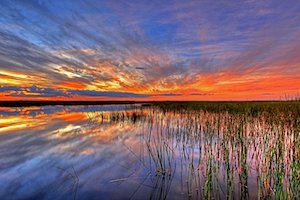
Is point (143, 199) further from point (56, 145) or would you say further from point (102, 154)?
point (56, 145)

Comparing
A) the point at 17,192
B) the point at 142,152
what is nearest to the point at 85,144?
the point at 142,152

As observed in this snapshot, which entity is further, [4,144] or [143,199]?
[4,144]

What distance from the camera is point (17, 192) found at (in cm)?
589

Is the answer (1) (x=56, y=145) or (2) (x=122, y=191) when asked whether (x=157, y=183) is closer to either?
(2) (x=122, y=191)

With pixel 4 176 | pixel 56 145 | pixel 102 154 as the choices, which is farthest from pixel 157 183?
pixel 56 145

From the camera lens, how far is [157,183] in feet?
21.1

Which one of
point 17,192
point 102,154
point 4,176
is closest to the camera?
point 17,192

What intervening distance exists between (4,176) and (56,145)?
4.34 metres

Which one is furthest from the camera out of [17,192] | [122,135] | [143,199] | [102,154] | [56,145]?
[122,135]

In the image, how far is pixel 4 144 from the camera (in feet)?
38.4

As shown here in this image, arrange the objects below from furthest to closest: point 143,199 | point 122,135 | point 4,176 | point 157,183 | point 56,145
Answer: point 122,135 < point 56,145 < point 4,176 < point 157,183 < point 143,199

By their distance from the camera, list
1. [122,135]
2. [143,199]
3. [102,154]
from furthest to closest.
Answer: [122,135]
[102,154]
[143,199]

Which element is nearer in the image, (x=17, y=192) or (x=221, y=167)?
(x=17, y=192)

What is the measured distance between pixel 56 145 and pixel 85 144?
1421mm
